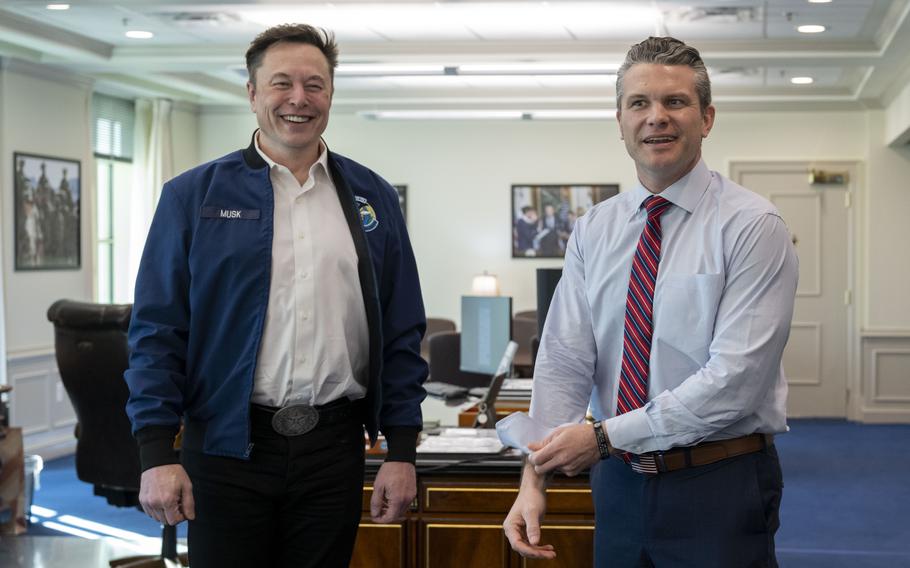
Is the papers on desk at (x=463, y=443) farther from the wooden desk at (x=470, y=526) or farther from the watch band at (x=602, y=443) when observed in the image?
the watch band at (x=602, y=443)

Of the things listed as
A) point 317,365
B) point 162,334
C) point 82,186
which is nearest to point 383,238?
point 317,365

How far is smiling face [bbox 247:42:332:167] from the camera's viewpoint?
85.4 inches

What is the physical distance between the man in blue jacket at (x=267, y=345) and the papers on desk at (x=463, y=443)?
1.25m

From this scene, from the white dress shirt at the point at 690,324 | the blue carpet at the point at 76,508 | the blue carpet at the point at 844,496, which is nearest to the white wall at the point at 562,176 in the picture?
the blue carpet at the point at 844,496

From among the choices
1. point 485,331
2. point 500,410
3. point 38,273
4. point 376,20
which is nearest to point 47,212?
point 38,273

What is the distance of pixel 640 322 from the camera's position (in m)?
1.91

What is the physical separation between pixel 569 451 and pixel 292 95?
0.90m

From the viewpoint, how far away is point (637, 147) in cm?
195

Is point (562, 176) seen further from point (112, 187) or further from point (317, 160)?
point (317, 160)

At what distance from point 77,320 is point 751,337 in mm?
4009

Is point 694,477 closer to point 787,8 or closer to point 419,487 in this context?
point 419,487

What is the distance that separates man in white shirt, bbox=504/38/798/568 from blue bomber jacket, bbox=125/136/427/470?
0.51 metres

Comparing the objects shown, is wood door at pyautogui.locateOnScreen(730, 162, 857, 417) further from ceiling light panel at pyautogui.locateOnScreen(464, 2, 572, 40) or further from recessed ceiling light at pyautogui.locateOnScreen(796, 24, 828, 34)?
ceiling light panel at pyautogui.locateOnScreen(464, 2, 572, 40)

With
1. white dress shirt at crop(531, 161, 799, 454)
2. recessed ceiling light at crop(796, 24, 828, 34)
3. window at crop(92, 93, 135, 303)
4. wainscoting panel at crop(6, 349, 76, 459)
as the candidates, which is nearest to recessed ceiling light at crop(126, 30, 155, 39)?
window at crop(92, 93, 135, 303)
